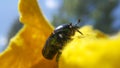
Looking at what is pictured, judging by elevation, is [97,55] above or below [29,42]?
above

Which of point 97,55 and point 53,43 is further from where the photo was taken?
point 53,43

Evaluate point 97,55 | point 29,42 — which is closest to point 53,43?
point 29,42

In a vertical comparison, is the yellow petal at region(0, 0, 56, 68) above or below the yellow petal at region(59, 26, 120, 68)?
below

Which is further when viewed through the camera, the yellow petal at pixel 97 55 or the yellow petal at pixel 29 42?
the yellow petal at pixel 29 42

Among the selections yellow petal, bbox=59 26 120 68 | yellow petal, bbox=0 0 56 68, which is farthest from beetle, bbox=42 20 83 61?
yellow petal, bbox=59 26 120 68

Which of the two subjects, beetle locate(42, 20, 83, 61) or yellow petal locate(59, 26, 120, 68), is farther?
beetle locate(42, 20, 83, 61)

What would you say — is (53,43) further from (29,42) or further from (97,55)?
(97,55)

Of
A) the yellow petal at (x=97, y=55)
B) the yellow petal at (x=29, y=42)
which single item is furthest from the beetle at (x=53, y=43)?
the yellow petal at (x=97, y=55)

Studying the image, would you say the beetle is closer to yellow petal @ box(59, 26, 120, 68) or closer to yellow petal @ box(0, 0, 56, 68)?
yellow petal @ box(0, 0, 56, 68)

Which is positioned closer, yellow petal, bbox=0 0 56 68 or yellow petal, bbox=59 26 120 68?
yellow petal, bbox=59 26 120 68

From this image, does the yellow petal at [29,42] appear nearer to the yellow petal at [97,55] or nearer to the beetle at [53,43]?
the beetle at [53,43]
